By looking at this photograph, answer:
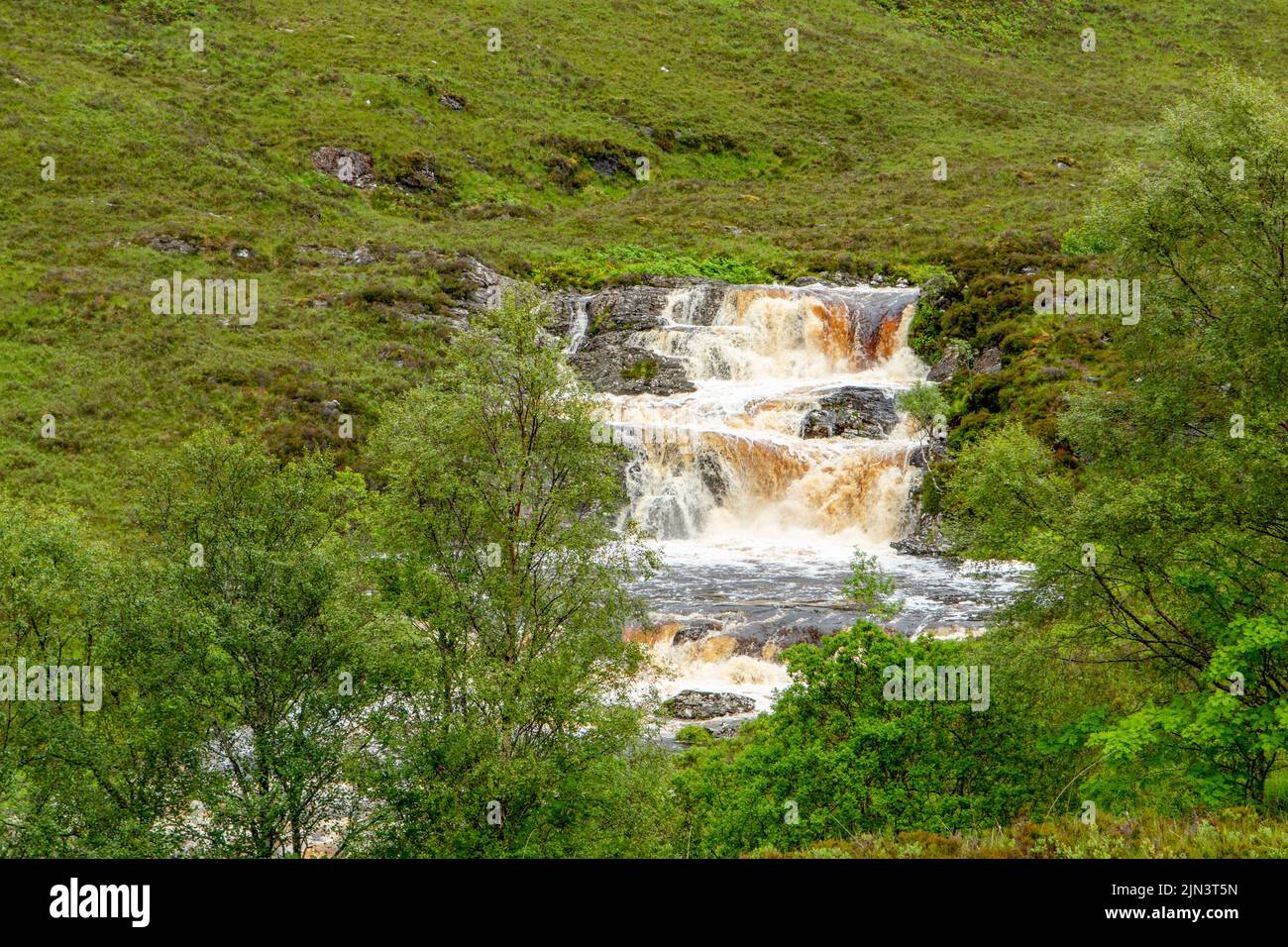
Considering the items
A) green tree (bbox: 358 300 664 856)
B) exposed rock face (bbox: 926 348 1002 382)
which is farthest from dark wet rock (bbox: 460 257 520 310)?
green tree (bbox: 358 300 664 856)

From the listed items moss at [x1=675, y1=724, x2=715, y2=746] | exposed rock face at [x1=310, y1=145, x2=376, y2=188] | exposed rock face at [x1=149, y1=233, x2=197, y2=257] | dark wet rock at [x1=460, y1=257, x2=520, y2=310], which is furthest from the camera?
exposed rock face at [x1=310, y1=145, x2=376, y2=188]

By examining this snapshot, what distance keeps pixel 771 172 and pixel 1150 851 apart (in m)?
83.0

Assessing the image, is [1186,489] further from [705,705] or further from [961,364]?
[961,364]

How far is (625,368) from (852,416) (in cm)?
1162

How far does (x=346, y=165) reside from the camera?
7125 centimetres

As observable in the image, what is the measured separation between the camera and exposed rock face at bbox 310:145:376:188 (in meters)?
70.6

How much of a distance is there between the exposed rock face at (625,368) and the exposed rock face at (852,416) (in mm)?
6783

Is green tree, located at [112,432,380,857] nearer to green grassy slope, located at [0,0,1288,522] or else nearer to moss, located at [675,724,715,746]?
moss, located at [675,724,715,746]

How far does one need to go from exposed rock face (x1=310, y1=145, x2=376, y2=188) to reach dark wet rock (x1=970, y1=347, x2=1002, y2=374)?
4504 centimetres

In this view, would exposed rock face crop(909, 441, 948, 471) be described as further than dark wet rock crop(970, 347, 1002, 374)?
No

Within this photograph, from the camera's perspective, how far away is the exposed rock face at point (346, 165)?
70625 millimetres

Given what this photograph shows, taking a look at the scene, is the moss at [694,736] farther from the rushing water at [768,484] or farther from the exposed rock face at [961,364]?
the exposed rock face at [961,364]
